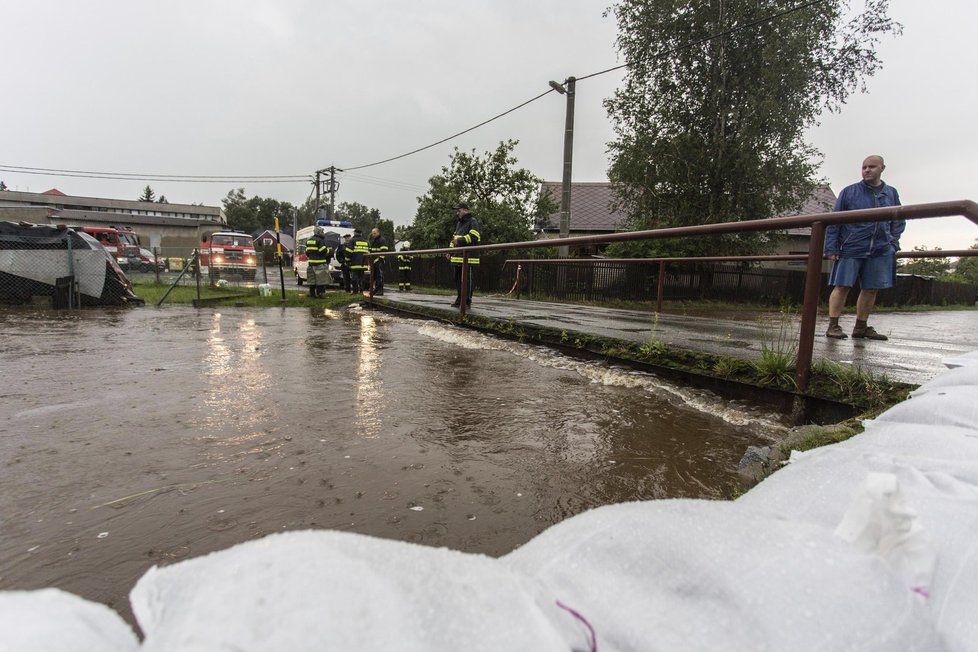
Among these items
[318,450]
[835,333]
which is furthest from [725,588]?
[835,333]

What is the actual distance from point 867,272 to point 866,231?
344mm

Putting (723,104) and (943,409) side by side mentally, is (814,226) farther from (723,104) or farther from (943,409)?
(723,104)

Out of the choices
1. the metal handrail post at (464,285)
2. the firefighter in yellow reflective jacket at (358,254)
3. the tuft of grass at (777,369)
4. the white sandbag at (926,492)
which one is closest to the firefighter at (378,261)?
the firefighter in yellow reflective jacket at (358,254)

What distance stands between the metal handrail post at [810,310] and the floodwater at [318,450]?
0.29 m

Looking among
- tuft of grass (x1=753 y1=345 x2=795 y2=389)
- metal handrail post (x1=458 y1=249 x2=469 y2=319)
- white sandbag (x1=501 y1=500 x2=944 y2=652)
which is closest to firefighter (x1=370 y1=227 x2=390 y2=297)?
metal handrail post (x1=458 y1=249 x2=469 y2=319)

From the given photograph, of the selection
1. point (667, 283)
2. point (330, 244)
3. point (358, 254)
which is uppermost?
point (330, 244)

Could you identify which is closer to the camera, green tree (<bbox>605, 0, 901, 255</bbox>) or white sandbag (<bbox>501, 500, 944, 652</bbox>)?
white sandbag (<bbox>501, 500, 944, 652</bbox>)

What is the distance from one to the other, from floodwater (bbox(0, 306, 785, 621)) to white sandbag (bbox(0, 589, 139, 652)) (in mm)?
891

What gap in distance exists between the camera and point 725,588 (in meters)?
0.64

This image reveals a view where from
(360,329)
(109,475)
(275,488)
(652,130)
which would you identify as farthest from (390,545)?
(652,130)

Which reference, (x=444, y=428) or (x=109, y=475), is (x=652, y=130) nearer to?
(x=444, y=428)

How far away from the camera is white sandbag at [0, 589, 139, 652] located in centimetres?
46

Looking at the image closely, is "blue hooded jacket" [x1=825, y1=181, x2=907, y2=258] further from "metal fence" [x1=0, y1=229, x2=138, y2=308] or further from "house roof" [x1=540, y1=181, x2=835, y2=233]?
"house roof" [x1=540, y1=181, x2=835, y2=233]

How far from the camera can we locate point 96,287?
8.77 metres
